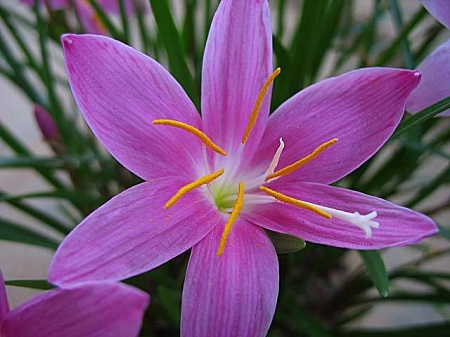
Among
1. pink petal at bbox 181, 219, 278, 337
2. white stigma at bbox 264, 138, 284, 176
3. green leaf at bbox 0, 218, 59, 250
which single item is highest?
white stigma at bbox 264, 138, 284, 176

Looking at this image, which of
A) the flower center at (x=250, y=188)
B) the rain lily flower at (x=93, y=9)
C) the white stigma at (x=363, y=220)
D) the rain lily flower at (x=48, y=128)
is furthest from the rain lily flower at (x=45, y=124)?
the white stigma at (x=363, y=220)

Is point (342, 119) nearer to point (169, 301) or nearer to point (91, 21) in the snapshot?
point (169, 301)

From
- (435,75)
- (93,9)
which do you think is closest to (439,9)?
(435,75)

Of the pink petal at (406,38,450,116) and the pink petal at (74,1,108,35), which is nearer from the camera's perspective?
the pink petal at (406,38,450,116)

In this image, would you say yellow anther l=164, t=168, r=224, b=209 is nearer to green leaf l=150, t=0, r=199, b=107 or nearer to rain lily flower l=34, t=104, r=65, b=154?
green leaf l=150, t=0, r=199, b=107

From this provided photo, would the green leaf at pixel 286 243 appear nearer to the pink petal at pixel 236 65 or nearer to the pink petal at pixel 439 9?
the pink petal at pixel 236 65

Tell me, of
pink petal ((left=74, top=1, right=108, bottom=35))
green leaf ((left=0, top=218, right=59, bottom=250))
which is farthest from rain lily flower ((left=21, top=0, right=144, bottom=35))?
green leaf ((left=0, top=218, right=59, bottom=250))
